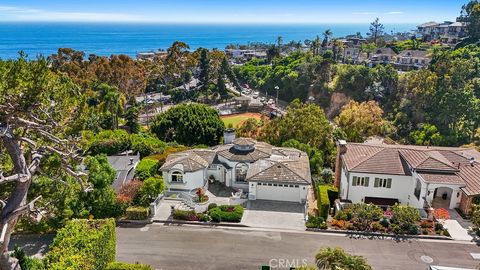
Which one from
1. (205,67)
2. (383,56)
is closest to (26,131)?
(205,67)

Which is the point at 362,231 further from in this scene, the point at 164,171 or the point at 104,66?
the point at 104,66

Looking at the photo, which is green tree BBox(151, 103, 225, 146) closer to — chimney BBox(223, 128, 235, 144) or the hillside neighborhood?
the hillside neighborhood

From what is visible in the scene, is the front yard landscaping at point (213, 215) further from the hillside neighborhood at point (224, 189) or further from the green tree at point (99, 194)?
the green tree at point (99, 194)

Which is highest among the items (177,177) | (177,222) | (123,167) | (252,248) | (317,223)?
(177,177)

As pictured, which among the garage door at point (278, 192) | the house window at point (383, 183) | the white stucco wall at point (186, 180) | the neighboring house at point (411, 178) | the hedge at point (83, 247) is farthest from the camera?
the white stucco wall at point (186, 180)

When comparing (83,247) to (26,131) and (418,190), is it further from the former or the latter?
(418,190)

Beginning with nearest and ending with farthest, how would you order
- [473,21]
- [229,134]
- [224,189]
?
[224,189] < [229,134] < [473,21]

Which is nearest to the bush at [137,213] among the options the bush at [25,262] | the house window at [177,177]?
the house window at [177,177]

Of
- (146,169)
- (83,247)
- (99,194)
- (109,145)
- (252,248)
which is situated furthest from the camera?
(109,145)
